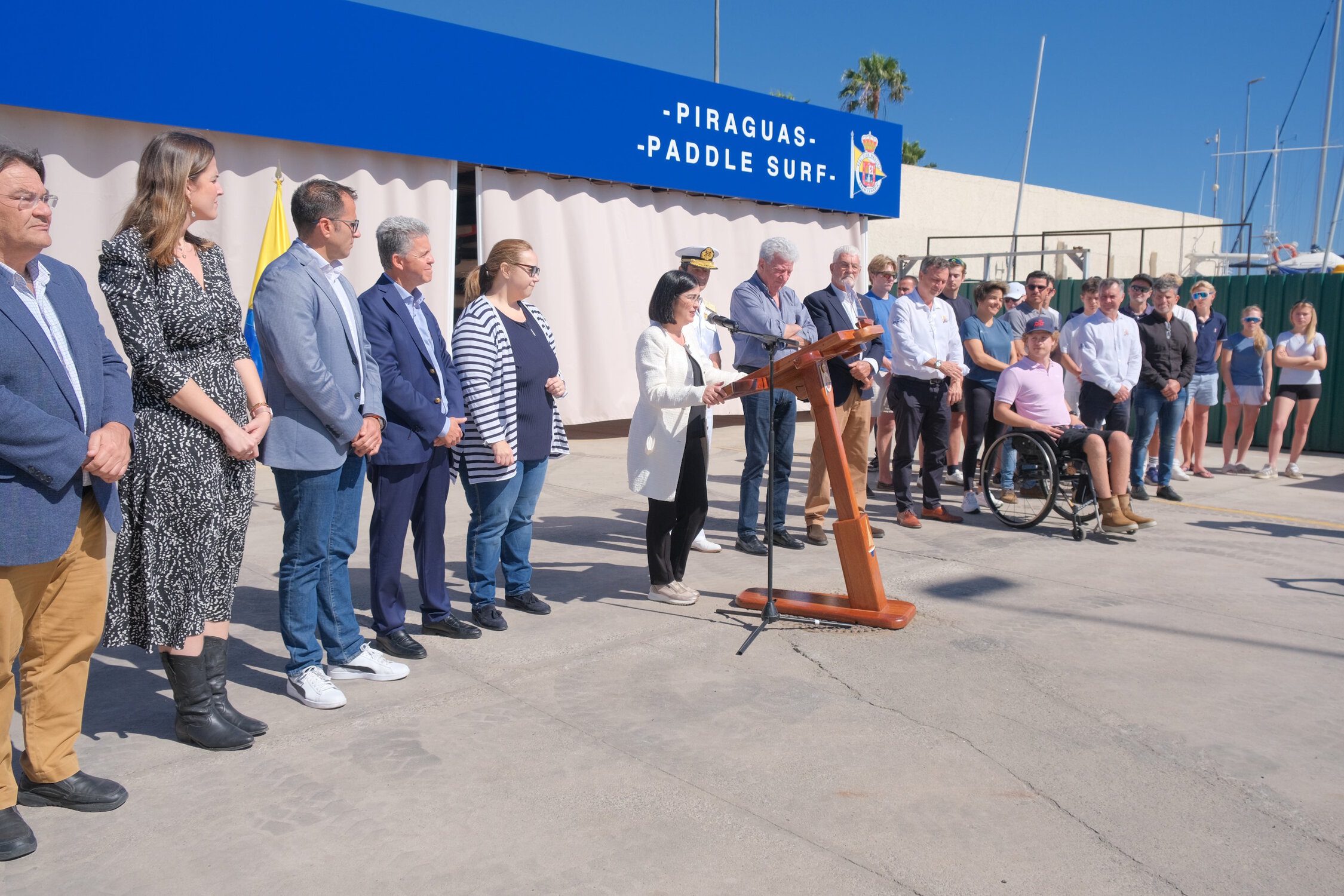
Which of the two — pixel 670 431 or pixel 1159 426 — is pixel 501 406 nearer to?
pixel 670 431

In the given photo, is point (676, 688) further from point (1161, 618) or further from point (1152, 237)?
point (1152, 237)

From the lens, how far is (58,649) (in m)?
2.98

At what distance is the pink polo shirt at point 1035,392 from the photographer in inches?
291

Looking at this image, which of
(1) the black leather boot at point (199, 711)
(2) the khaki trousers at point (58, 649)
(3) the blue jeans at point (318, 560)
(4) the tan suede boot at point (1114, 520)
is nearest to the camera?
(2) the khaki trousers at point (58, 649)

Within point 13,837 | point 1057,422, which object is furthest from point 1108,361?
point 13,837

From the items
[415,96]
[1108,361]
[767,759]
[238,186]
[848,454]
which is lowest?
[767,759]

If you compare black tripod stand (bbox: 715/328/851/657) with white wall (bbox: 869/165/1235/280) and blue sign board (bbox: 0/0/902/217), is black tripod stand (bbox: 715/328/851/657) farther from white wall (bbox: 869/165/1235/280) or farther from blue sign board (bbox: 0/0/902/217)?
white wall (bbox: 869/165/1235/280)

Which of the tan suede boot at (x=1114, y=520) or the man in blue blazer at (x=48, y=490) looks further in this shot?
the tan suede boot at (x=1114, y=520)

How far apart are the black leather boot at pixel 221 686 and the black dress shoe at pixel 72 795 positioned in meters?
0.51

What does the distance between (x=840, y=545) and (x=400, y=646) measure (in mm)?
2190

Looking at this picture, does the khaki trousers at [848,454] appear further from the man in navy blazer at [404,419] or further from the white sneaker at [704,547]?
the man in navy blazer at [404,419]

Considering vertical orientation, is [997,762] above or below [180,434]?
below

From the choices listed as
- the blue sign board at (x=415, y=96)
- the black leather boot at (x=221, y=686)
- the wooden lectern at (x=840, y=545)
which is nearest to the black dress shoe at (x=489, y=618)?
the wooden lectern at (x=840, y=545)

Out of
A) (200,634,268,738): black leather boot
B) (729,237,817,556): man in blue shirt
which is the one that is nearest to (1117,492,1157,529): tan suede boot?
(729,237,817,556): man in blue shirt
